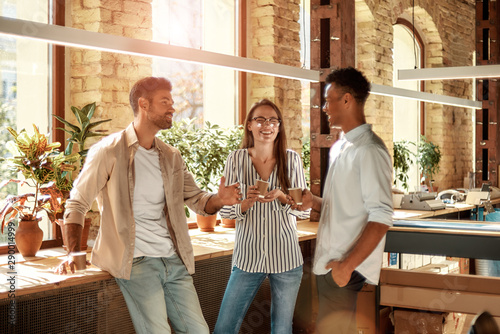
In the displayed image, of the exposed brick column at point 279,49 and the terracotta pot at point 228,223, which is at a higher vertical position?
the exposed brick column at point 279,49

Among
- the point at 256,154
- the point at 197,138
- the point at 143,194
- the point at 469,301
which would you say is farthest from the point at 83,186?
the point at 469,301

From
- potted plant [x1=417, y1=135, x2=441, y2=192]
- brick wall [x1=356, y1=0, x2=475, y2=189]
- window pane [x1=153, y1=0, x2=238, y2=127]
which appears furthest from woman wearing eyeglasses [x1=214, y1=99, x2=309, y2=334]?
potted plant [x1=417, y1=135, x2=441, y2=192]

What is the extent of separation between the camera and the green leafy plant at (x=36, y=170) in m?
3.36

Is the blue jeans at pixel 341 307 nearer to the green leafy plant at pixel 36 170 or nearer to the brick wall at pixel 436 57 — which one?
the green leafy plant at pixel 36 170

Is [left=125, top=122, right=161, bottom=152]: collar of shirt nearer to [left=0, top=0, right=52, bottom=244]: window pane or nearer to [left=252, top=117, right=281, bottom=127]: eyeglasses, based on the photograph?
[left=252, top=117, right=281, bottom=127]: eyeglasses

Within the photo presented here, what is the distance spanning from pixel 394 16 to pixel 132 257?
657 centimetres

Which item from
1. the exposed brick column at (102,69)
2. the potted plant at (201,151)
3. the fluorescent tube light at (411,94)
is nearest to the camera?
the exposed brick column at (102,69)

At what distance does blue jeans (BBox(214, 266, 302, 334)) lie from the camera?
295cm

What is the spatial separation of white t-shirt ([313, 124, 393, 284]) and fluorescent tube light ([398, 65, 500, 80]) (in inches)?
115

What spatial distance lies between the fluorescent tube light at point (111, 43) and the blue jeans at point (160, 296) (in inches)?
39.6

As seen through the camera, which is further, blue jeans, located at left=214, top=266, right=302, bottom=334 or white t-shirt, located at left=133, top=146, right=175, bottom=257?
blue jeans, located at left=214, top=266, right=302, bottom=334

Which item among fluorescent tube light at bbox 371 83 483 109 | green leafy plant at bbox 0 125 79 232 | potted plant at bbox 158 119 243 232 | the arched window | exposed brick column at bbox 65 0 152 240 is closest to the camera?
green leafy plant at bbox 0 125 79 232

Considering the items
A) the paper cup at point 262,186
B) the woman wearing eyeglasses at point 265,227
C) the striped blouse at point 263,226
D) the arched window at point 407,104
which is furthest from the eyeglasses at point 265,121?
the arched window at point 407,104

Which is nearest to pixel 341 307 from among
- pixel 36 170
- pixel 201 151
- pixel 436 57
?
pixel 36 170
